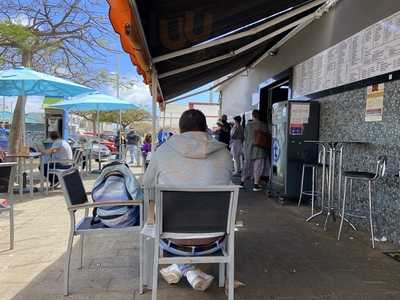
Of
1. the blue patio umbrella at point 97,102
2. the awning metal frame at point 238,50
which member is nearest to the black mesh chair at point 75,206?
the awning metal frame at point 238,50

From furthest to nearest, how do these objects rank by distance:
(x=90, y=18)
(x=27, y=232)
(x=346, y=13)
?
(x=90, y=18) → (x=346, y=13) → (x=27, y=232)

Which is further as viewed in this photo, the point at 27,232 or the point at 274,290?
the point at 27,232

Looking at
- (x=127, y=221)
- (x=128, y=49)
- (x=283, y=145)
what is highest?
(x=128, y=49)

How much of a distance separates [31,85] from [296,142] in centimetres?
468

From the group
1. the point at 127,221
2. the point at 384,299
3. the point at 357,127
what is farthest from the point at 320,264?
the point at 357,127

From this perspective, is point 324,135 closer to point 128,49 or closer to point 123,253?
point 123,253

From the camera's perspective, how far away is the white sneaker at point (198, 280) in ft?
10.5

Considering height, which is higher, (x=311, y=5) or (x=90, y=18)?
(x=90, y=18)

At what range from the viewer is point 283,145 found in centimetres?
685

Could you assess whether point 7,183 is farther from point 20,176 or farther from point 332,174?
point 332,174

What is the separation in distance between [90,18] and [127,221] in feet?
29.6

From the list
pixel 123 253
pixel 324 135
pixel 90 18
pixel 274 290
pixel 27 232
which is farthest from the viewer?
pixel 90 18

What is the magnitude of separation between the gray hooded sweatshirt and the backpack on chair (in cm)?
32

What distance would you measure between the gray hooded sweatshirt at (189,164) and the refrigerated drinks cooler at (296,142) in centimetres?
383
